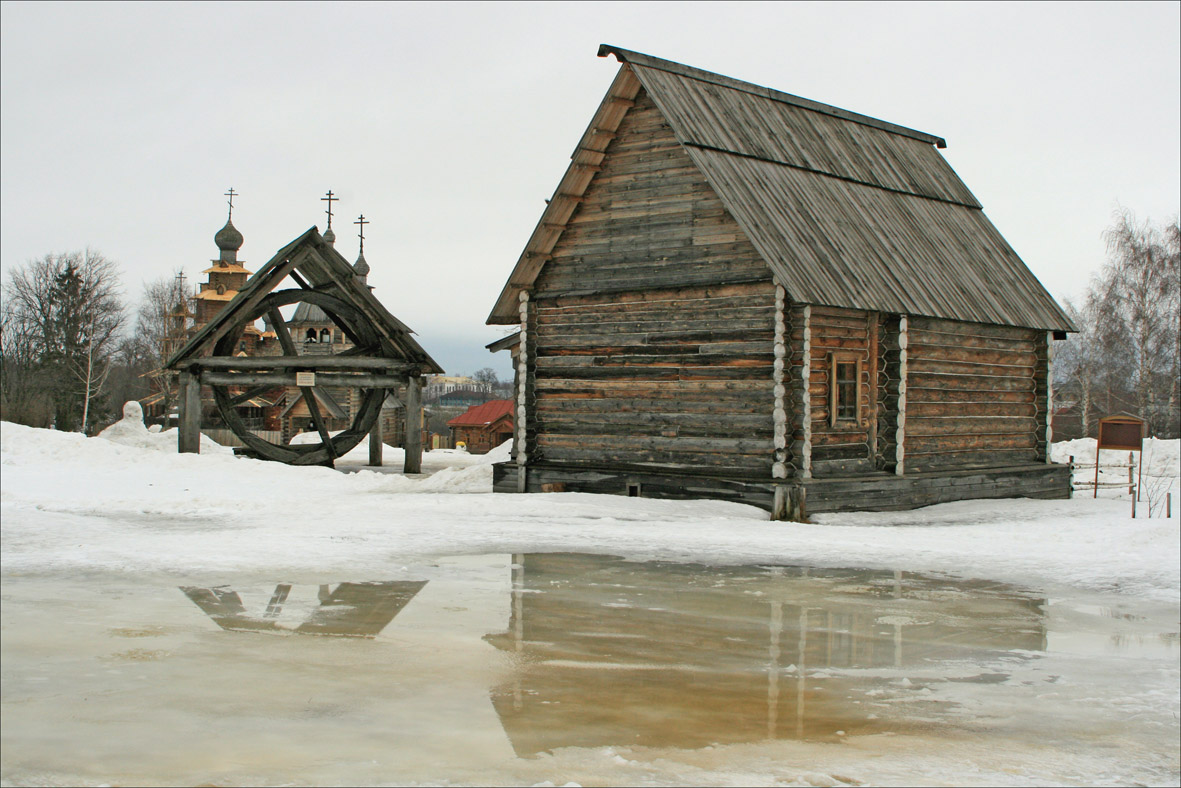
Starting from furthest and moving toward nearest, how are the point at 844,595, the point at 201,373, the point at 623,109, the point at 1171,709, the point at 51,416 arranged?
the point at 51,416 → the point at 201,373 → the point at 623,109 → the point at 844,595 → the point at 1171,709

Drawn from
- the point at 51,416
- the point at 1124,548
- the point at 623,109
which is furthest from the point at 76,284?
the point at 1124,548

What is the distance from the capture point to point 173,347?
72438 millimetres

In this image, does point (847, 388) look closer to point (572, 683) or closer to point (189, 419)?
point (572, 683)

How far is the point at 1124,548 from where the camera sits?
44.0 feet

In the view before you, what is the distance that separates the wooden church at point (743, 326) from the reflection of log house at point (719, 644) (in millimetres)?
5557

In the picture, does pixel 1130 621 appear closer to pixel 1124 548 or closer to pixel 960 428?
pixel 1124 548

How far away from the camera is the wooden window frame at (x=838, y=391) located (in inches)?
702

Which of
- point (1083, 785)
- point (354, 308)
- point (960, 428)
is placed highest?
point (354, 308)

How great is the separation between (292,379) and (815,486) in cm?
1229

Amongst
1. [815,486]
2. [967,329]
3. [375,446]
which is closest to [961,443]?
[967,329]

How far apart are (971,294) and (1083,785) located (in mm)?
16021

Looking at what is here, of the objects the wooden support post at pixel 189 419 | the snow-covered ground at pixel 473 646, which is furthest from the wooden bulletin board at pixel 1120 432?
the wooden support post at pixel 189 419

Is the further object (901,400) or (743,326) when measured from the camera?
(901,400)

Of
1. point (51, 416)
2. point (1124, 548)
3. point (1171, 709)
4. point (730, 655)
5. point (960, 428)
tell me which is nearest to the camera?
point (1171, 709)
